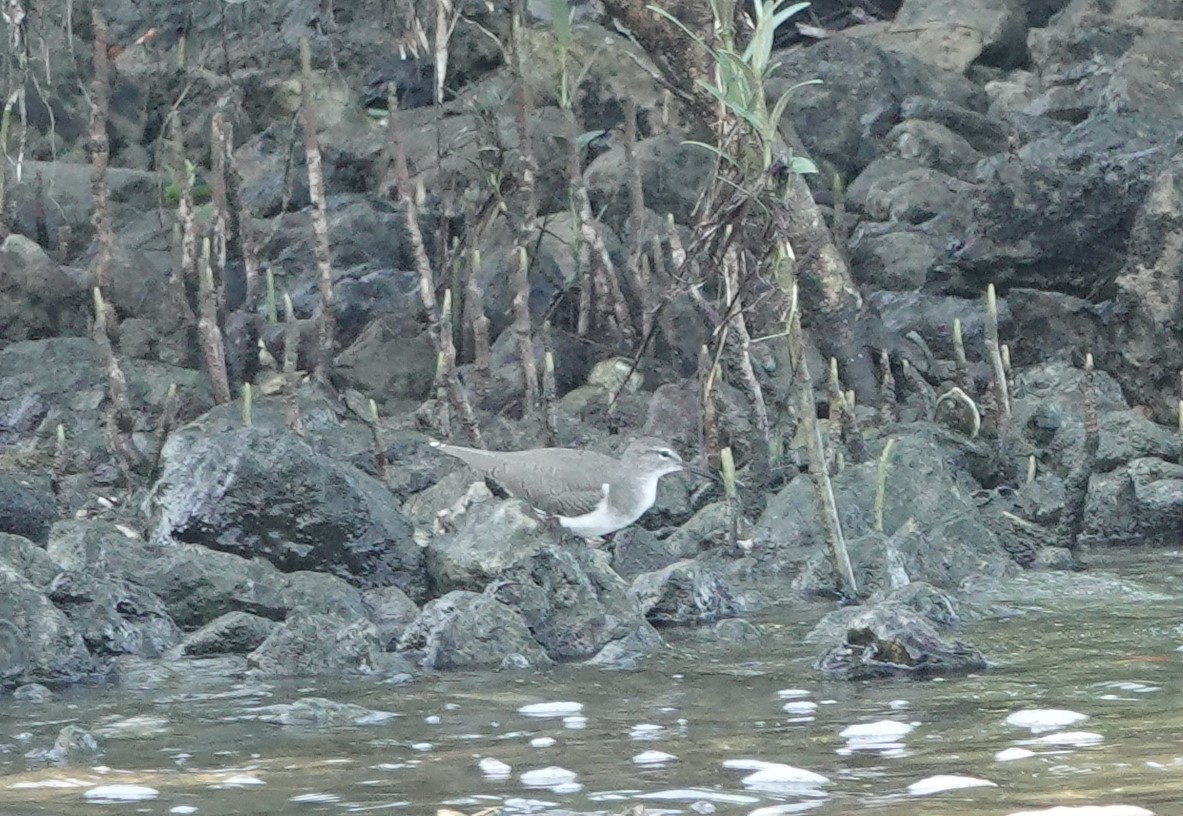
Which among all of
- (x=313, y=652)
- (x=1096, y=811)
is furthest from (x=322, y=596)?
(x=1096, y=811)

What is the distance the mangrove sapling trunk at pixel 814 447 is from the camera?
8.12 m

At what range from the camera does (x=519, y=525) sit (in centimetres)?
856

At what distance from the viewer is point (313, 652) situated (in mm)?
7359

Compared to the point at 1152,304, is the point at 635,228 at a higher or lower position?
higher

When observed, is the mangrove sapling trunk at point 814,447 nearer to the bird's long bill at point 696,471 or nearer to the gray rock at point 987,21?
the bird's long bill at point 696,471

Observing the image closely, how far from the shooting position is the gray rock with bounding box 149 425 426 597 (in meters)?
9.00

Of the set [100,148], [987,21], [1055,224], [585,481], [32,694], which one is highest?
[987,21]

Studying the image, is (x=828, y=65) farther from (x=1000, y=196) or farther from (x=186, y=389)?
(x=186, y=389)

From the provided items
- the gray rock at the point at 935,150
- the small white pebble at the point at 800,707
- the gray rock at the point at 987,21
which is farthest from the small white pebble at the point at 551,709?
the gray rock at the point at 987,21

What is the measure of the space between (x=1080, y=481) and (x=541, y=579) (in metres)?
3.75

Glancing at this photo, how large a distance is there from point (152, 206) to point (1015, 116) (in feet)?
24.8

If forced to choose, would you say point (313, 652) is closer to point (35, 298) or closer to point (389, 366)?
point (389, 366)

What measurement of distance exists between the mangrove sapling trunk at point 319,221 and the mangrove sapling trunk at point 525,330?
1232 millimetres

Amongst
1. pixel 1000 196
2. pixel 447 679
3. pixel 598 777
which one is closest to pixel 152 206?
pixel 1000 196
